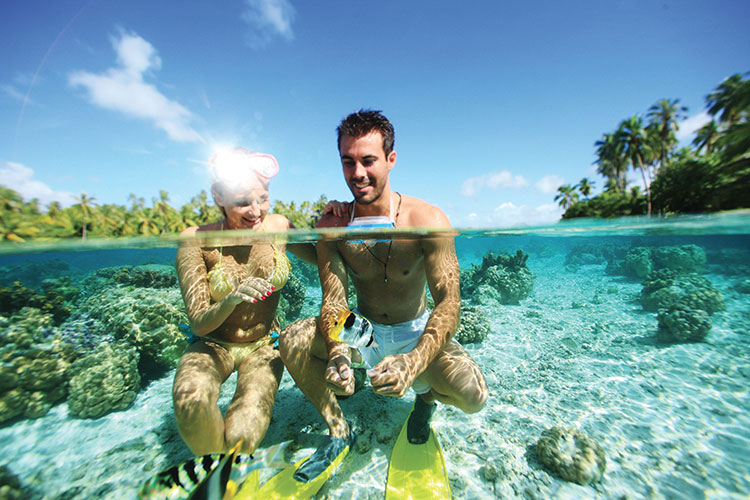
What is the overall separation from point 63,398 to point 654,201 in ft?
37.3

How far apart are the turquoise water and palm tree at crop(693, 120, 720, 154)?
1645 millimetres

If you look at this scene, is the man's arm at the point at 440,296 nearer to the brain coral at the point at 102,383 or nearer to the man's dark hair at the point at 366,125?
the man's dark hair at the point at 366,125

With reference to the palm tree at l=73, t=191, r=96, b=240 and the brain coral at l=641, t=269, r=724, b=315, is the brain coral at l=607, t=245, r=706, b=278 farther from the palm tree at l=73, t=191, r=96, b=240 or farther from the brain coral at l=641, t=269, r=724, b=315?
the palm tree at l=73, t=191, r=96, b=240

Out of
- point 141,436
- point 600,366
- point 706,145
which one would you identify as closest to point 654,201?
point 706,145

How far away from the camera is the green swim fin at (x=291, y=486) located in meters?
2.55

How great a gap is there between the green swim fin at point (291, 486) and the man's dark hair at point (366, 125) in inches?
136

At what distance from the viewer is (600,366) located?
5113 millimetres

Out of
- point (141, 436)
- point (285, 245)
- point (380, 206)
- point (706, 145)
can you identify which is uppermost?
point (706, 145)

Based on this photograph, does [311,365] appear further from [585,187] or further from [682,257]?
[585,187]

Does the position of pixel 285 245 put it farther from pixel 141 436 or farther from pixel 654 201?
pixel 654 201


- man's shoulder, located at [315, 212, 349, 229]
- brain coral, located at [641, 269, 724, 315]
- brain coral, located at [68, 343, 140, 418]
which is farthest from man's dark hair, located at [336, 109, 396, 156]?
brain coral, located at [641, 269, 724, 315]

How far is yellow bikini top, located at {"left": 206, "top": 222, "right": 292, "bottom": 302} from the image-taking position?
294 centimetres

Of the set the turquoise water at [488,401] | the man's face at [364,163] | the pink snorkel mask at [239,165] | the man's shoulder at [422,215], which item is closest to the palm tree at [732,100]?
the turquoise water at [488,401]

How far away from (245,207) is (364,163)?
1446 mm
